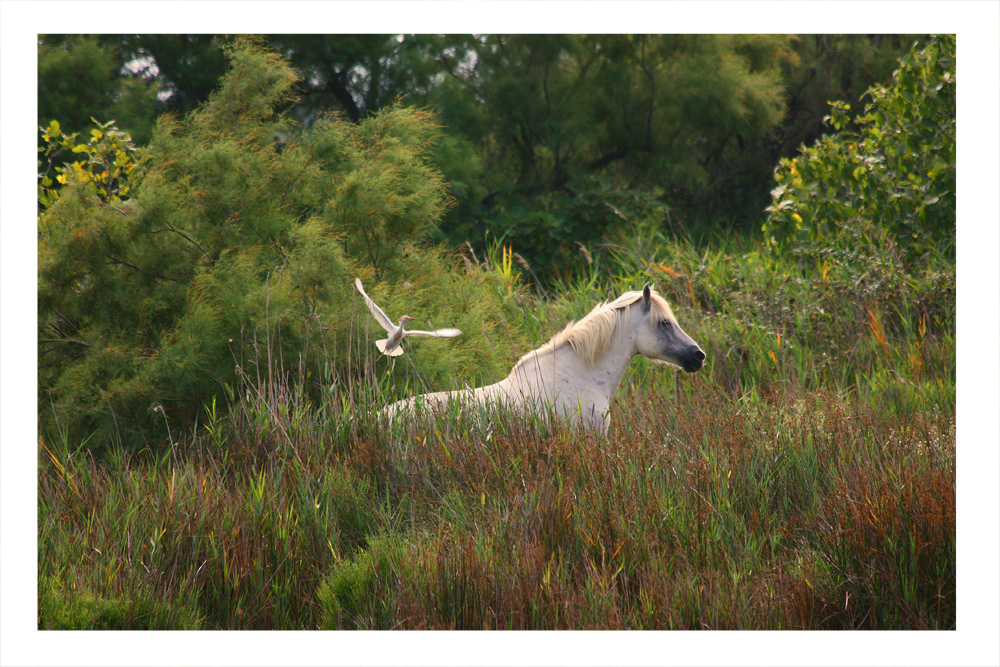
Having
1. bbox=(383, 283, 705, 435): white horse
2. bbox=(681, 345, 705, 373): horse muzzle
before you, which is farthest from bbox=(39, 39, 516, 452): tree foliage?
bbox=(681, 345, 705, 373): horse muzzle

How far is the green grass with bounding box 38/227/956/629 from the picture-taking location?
2.72 metres

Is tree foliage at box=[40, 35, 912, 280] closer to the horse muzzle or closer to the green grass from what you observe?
the horse muzzle

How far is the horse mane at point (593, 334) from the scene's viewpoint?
438cm

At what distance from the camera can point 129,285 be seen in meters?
4.36

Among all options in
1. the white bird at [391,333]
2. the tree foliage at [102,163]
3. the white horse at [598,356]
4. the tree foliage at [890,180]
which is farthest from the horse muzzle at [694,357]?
the tree foliage at [102,163]

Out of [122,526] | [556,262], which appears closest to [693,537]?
[122,526]

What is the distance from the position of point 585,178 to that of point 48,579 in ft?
26.7

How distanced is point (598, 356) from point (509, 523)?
1.64 metres

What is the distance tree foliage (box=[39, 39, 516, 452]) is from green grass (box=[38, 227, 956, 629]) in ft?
0.90

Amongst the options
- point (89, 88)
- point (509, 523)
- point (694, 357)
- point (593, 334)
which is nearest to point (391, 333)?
point (509, 523)

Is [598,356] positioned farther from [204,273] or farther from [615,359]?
[204,273]

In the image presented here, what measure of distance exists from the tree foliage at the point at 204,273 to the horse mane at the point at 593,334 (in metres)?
0.75

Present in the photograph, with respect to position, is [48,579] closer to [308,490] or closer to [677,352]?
[308,490]

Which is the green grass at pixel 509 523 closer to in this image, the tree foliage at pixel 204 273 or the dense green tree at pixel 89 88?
the tree foliage at pixel 204 273
